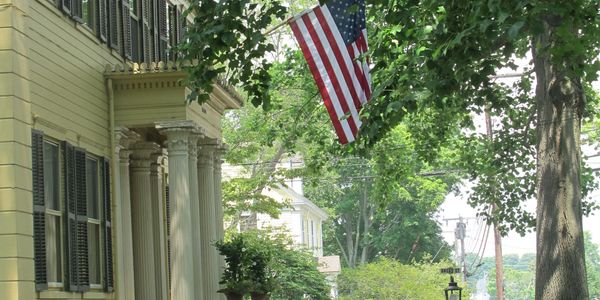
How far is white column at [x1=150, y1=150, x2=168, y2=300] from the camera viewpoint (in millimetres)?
21062

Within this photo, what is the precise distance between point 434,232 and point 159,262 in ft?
173

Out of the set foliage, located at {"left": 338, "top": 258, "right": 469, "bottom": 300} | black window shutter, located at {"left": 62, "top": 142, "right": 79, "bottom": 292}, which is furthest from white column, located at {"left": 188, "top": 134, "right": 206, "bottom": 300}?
foliage, located at {"left": 338, "top": 258, "right": 469, "bottom": 300}

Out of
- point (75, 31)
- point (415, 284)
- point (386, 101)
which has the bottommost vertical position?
point (415, 284)

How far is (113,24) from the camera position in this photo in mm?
18547

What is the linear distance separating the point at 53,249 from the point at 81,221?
122 cm

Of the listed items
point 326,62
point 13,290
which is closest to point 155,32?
point 326,62

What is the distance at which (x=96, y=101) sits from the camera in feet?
57.2

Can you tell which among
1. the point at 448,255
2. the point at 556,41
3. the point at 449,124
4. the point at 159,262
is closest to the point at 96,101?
the point at 159,262

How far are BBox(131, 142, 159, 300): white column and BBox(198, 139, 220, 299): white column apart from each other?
99cm

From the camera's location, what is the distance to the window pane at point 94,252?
1691 cm

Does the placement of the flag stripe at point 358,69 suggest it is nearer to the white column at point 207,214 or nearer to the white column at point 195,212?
the white column at point 195,212

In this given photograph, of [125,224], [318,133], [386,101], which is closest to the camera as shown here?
[386,101]

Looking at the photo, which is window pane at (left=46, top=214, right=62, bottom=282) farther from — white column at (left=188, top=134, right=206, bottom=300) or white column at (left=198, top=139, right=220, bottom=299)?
white column at (left=198, top=139, right=220, bottom=299)

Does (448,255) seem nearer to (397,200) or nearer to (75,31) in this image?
(397,200)
